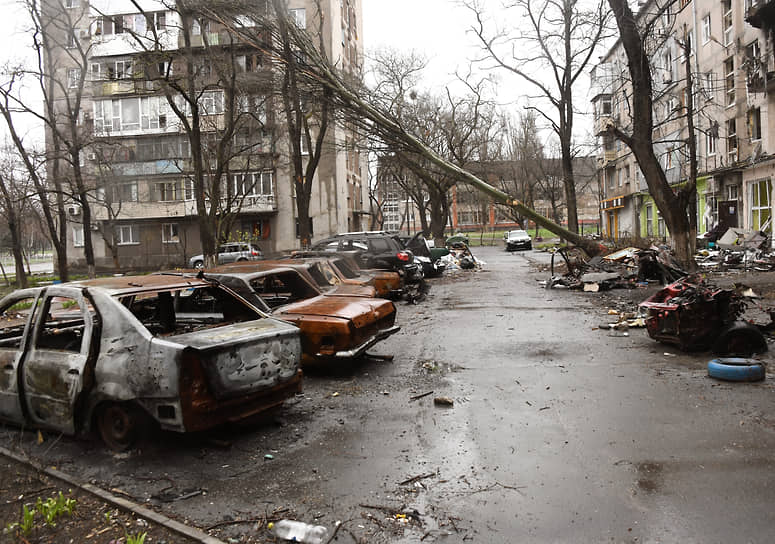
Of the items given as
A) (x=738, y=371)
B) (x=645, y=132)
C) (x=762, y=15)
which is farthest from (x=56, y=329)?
(x=762, y=15)

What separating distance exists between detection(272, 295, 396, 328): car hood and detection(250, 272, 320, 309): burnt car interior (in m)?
0.23

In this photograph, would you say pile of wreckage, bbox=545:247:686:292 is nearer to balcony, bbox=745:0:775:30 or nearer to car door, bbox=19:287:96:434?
balcony, bbox=745:0:775:30

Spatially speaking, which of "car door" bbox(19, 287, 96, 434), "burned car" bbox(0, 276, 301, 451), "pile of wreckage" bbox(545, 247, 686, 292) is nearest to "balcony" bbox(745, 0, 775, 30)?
"pile of wreckage" bbox(545, 247, 686, 292)

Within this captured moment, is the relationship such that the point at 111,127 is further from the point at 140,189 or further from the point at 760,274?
the point at 760,274

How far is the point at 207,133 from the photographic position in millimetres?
30125

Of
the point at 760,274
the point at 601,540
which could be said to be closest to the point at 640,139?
the point at 760,274

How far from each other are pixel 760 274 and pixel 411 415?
15.8 metres

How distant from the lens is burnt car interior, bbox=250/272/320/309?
8.30 m

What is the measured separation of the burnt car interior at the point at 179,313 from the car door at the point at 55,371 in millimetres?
768

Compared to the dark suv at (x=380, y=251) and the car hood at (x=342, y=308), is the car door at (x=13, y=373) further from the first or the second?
the dark suv at (x=380, y=251)

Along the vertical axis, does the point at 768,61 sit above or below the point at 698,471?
above

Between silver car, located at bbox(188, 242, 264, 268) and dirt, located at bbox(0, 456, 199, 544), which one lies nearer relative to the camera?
dirt, located at bbox(0, 456, 199, 544)

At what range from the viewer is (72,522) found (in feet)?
12.5

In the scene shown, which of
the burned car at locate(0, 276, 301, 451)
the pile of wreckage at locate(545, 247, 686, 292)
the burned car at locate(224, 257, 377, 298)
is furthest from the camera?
the pile of wreckage at locate(545, 247, 686, 292)
